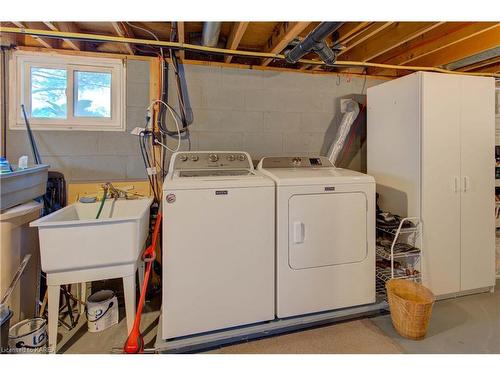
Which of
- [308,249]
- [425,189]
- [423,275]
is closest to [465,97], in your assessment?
[425,189]

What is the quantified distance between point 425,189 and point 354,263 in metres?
0.95

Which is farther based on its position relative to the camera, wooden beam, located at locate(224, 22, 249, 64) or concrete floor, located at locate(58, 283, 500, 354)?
wooden beam, located at locate(224, 22, 249, 64)

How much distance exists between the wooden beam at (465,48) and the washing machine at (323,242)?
5.55 ft

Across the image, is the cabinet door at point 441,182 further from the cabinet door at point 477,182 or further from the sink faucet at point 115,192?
the sink faucet at point 115,192

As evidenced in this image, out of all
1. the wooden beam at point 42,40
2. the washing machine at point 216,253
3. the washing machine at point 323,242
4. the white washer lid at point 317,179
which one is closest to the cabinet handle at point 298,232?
the washing machine at point 323,242

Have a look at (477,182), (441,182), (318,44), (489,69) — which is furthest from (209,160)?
(489,69)

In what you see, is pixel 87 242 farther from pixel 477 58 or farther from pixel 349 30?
pixel 477 58

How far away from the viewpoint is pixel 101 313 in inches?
79.2

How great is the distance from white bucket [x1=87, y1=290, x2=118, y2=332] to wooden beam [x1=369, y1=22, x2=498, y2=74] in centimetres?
363

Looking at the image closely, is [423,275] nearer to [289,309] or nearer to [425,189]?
[425,189]

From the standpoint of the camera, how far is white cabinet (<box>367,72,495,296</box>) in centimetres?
227

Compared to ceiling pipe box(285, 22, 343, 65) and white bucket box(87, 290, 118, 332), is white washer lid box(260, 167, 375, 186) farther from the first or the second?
white bucket box(87, 290, 118, 332)

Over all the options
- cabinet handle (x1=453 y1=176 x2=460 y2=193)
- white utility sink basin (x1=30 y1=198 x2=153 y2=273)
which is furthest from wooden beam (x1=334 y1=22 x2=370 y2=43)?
white utility sink basin (x1=30 y1=198 x2=153 y2=273)

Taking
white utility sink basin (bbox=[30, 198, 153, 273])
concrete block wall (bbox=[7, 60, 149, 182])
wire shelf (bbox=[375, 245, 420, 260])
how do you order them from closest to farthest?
white utility sink basin (bbox=[30, 198, 153, 273]) → wire shelf (bbox=[375, 245, 420, 260]) → concrete block wall (bbox=[7, 60, 149, 182])
